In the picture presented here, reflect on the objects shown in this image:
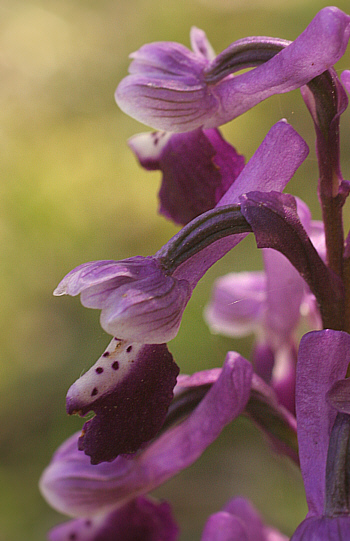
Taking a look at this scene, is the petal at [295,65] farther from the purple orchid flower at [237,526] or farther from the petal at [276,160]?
the purple orchid flower at [237,526]

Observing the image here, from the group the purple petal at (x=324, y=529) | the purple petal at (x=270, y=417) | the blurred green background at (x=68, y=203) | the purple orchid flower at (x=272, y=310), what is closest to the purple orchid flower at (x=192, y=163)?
the purple orchid flower at (x=272, y=310)

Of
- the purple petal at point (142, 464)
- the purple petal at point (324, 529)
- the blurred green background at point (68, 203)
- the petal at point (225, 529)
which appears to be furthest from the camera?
the blurred green background at point (68, 203)

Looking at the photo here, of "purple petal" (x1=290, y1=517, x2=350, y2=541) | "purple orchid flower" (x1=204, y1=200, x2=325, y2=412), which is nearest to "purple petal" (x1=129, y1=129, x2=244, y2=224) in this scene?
"purple orchid flower" (x1=204, y1=200, x2=325, y2=412)

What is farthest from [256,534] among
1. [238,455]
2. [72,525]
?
[238,455]

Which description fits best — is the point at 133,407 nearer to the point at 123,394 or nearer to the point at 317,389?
the point at 123,394

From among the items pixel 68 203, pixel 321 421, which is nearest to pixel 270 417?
pixel 321 421

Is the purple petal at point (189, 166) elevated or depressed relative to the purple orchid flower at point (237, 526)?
elevated
